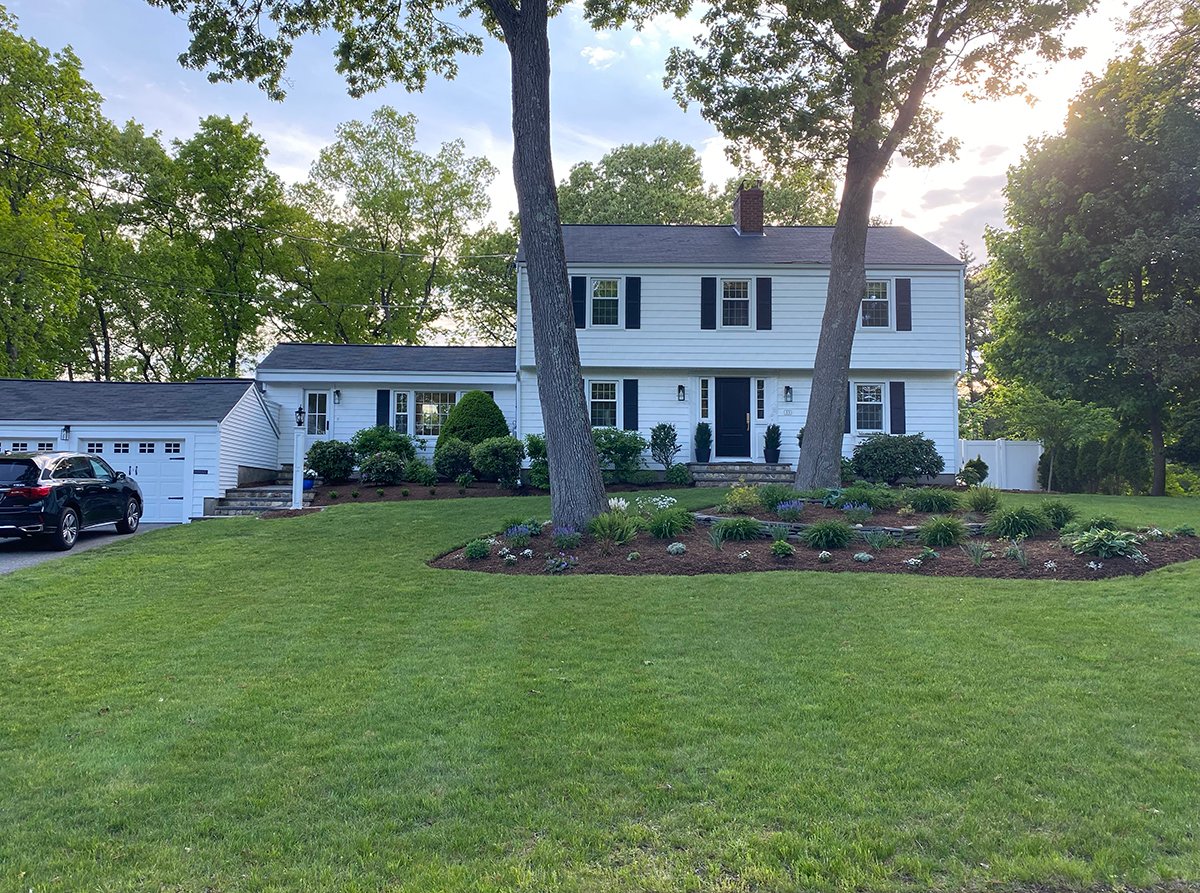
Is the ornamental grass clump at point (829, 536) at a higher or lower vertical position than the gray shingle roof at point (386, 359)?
lower

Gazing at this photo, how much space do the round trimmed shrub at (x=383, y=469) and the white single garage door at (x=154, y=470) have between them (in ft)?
11.9

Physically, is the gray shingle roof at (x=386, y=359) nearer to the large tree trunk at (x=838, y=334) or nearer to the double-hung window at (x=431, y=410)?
the double-hung window at (x=431, y=410)

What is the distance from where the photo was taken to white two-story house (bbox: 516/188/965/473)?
18953 millimetres

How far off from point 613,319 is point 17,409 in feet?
43.3

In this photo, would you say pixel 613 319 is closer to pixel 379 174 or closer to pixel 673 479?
pixel 673 479

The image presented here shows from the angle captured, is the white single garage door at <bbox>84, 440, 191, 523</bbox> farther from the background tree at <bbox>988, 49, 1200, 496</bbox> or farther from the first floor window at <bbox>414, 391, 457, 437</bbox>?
the background tree at <bbox>988, 49, 1200, 496</bbox>

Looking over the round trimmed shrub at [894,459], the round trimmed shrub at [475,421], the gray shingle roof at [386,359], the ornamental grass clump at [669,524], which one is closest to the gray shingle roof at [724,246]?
the gray shingle roof at [386,359]

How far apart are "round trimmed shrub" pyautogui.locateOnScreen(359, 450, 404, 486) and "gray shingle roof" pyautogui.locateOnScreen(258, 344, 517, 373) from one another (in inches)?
129

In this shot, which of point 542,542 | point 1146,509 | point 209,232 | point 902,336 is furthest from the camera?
point 209,232

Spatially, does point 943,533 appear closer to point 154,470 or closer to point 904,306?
point 904,306

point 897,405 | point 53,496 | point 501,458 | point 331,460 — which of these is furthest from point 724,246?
point 53,496

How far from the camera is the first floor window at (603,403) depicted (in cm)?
1922

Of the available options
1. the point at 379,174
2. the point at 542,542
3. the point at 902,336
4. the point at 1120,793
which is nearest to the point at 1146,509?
the point at 902,336

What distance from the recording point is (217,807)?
309 cm
